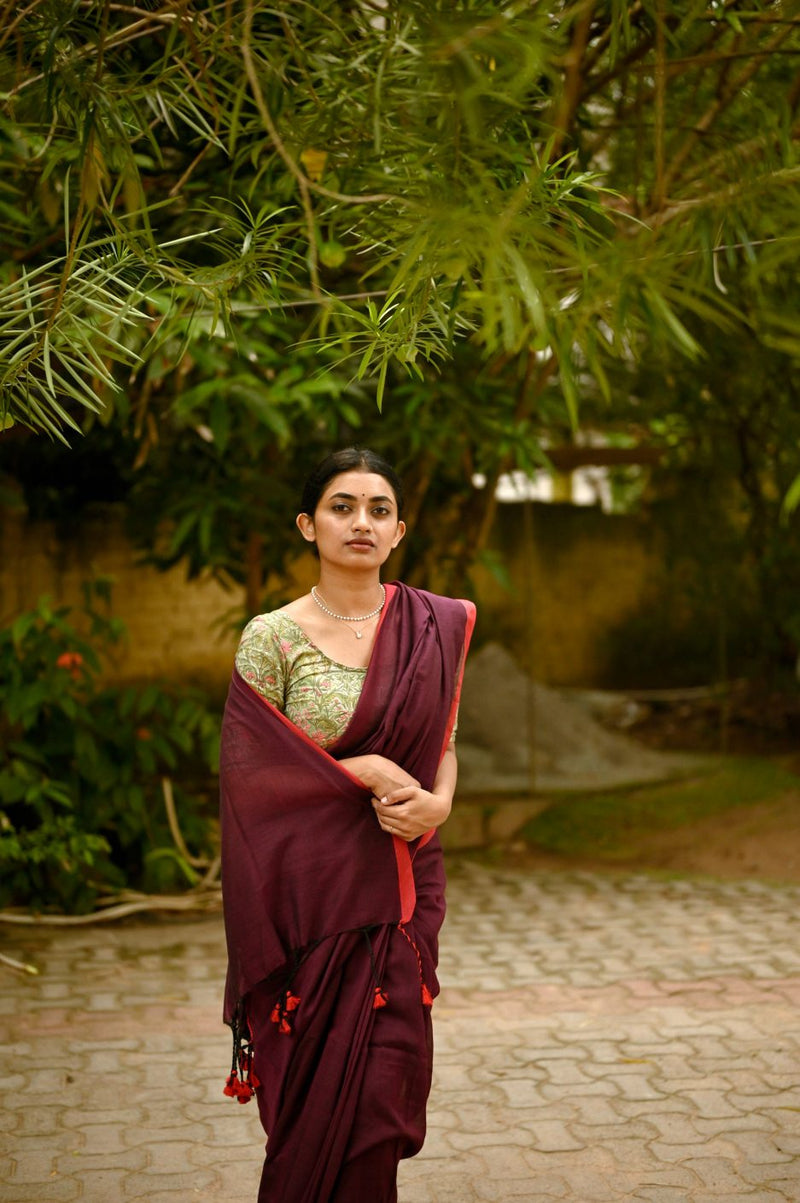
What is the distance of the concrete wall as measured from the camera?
6.98 m

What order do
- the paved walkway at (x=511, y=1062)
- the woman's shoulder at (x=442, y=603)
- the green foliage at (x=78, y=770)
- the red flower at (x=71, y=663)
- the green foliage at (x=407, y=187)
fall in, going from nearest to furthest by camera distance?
the green foliage at (x=407, y=187)
the woman's shoulder at (x=442, y=603)
the paved walkway at (x=511, y=1062)
the green foliage at (x=78, y=770)
the red flower at (x=71, y=663)

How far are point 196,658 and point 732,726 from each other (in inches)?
163

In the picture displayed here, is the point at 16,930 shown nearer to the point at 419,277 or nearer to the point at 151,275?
the point at 151,275

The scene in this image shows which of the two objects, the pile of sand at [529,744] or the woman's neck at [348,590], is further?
the pile of sand at [529,744]

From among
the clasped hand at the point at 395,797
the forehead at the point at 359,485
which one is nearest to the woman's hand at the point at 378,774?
the clasped hand at the point at 395,797

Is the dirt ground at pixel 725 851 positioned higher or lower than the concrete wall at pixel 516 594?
lower

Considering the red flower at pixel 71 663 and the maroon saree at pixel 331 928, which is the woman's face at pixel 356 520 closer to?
the maroon saree at pixel 331 928

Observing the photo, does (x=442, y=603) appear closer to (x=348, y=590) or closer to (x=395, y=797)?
(x=348, y=590)

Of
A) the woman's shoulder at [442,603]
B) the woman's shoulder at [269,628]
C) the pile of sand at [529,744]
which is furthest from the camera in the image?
the pile of sand at [529,744]

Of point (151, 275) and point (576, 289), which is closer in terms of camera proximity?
point (576, 289)

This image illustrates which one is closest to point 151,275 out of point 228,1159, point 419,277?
point 419,277

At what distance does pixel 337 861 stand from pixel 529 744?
5094 mm

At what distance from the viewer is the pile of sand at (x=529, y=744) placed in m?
7.66

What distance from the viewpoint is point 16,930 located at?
208 inches
